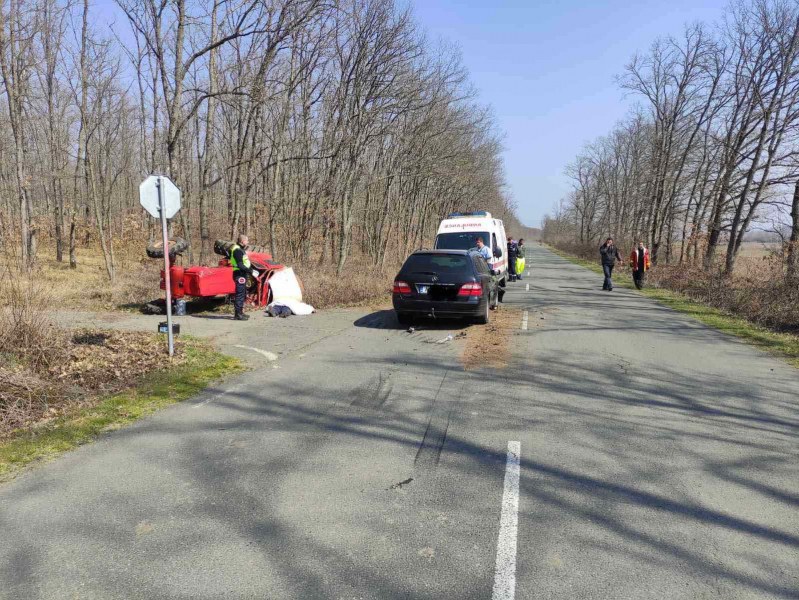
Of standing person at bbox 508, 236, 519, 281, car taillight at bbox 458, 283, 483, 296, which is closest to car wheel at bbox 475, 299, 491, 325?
car taillight at bbox 458, 283, 483, 296

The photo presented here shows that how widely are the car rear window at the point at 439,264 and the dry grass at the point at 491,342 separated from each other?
1312 millimetres

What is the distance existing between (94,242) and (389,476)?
38599 millimetres

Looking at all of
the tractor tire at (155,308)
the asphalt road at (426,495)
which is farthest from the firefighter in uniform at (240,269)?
the asphalt road at (426,495)

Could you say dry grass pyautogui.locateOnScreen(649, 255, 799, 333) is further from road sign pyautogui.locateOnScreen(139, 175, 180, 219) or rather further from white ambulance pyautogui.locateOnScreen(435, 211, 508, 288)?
road sign pyautogui.locateOnScreen(139, 175, 180, 219)

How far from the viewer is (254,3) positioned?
1282 centimetres

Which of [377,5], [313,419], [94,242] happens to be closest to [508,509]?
[313,419]

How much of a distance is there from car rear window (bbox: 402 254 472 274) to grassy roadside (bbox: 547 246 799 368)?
575cm

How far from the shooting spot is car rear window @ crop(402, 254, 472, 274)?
10.4 m

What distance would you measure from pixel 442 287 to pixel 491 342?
5.34 ft

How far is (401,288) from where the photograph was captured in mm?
10516

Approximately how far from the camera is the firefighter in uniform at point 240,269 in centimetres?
1073

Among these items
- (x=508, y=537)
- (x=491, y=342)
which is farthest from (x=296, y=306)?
(x=508, y=537)

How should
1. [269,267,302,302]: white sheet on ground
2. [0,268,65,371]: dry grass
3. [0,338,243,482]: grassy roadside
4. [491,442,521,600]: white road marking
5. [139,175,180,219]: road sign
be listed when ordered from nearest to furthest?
[491,442,521,600]: white road marking, [0,338,243,482]: grassy roadside, [0,268,65,371]: dry grass, [139,175,180,219]: road sign, [269,267,302,302]: white sheet on ground

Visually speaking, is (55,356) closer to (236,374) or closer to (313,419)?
(236,374)
